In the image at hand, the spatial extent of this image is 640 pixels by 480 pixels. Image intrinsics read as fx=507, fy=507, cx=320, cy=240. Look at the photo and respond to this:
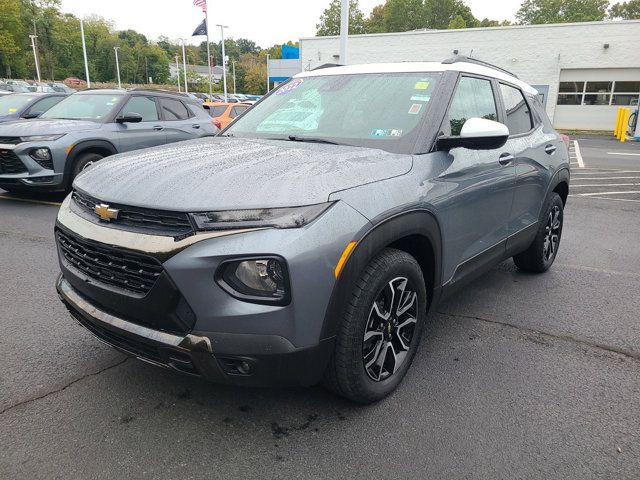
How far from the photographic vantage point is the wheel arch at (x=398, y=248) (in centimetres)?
213

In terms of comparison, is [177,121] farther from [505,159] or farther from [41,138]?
[505,159]

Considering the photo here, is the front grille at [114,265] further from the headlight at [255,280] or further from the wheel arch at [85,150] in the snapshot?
the wheel arch at [85,150]

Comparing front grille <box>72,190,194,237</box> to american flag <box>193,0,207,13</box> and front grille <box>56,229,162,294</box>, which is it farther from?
american flag <box>193,0,207,13</box>

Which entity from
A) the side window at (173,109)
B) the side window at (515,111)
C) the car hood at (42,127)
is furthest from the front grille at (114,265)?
the side window at (173,109)

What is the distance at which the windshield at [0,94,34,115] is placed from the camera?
1063 cm

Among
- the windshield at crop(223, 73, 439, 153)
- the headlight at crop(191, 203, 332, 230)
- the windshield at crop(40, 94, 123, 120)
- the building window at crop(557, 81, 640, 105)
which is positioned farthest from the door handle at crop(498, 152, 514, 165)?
the building window at crop(557, 81, 640, 105)

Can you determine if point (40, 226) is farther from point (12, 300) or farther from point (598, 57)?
point (598, 57)

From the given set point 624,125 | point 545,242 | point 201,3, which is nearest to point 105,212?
point 545,242

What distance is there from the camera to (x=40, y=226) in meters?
6.25

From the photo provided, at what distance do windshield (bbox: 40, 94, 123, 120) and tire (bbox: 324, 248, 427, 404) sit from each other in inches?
274

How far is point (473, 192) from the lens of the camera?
308 cm

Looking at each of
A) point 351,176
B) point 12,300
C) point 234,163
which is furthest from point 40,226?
point 351,176

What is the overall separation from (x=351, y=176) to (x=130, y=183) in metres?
1.00

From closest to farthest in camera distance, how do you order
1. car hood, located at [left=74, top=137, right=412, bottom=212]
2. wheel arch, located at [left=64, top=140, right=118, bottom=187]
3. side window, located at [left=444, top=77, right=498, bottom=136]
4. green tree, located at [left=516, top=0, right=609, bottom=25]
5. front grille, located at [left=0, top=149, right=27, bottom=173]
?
car hood, located at [left=74, top=137, right=412, bottom=212] → side window, located at [left=444, top=77, right=498, bottom=136] → front grille, located at [left=0, top=149, right=27, bottom=173] → wheel arch, located at [left=64, top=140, right=118, bottom=187] → green tree, located at [left=516, top=0, right=609, bottom=25]
